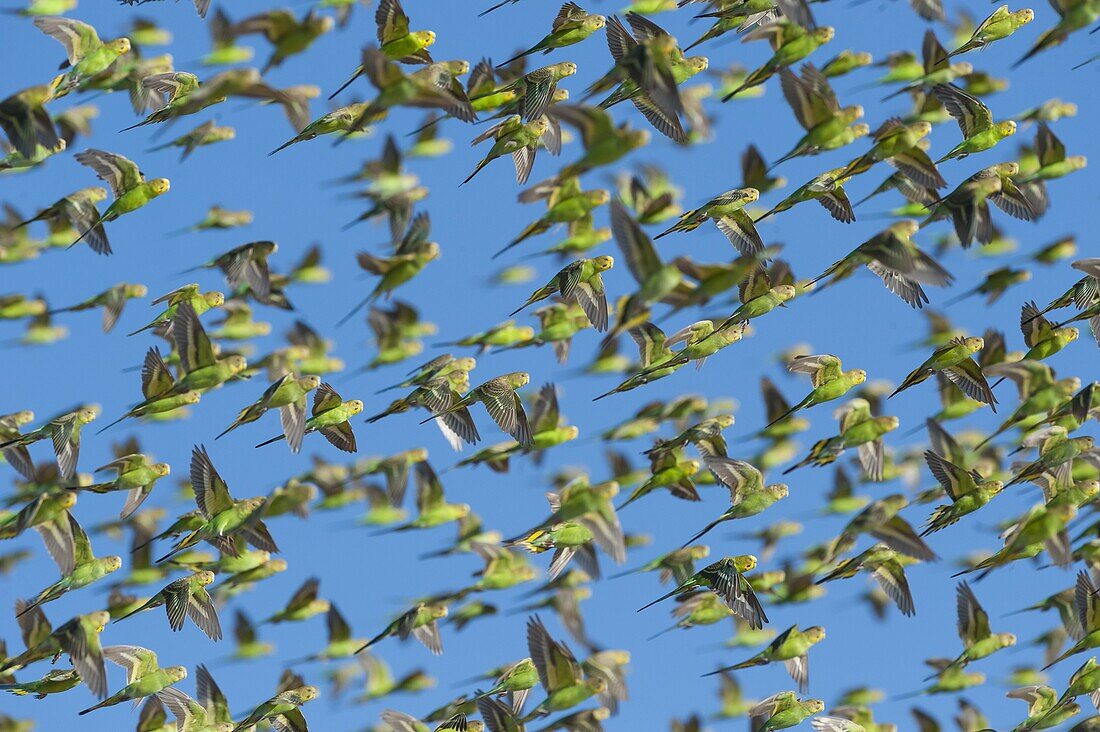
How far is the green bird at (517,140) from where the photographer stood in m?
23.4

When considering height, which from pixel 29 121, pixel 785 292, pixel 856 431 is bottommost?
Result: pixel 856 431

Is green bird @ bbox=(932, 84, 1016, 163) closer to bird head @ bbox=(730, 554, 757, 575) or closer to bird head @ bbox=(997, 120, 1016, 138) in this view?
bird head @ bbox=(997, 120, 1016, 138)

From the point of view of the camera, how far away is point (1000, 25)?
986 inches

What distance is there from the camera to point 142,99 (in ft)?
80.5

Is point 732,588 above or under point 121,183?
under

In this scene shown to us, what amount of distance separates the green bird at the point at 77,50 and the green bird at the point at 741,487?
9.84 metres

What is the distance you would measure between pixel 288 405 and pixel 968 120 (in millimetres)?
10274

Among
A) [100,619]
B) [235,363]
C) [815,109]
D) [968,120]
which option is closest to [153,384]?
[235,363]

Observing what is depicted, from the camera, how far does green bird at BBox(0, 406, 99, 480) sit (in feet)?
75.9

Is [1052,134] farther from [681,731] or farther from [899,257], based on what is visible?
[681,731]

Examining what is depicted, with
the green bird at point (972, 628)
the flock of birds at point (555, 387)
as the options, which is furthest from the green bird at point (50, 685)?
the green bird at point (972, 628)

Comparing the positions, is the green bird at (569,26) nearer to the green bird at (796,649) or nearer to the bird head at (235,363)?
the bird head at (235,363)

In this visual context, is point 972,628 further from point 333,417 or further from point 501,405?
point 333,417

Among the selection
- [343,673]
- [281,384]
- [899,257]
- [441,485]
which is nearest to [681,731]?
[441,485]
